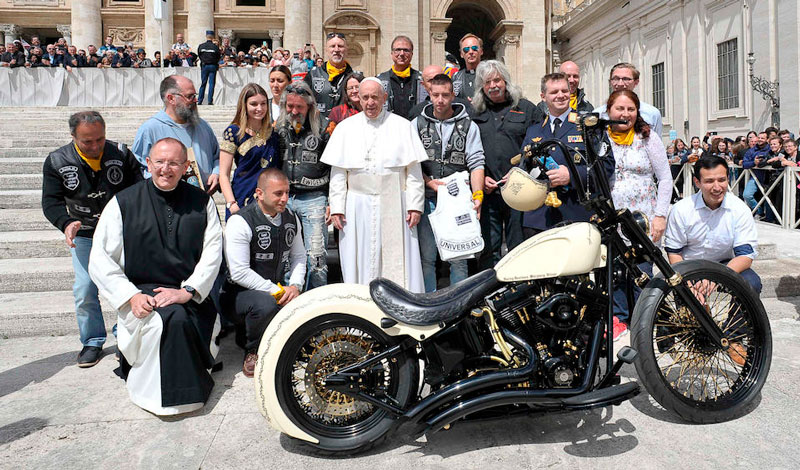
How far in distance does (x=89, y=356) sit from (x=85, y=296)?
461 millimetres

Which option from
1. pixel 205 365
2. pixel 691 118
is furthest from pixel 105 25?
pixel 205 365

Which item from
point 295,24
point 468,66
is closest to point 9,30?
point 295,24

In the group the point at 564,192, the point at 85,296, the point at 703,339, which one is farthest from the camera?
the point at 85,296

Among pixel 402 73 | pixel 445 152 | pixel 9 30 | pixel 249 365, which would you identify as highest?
pixel 9 30

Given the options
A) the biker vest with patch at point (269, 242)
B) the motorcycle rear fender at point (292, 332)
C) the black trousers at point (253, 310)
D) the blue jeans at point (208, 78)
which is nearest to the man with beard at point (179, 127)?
the biker vest with patch at point (269, 242)

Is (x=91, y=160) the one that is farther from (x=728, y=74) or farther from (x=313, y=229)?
(x=728, y=74)

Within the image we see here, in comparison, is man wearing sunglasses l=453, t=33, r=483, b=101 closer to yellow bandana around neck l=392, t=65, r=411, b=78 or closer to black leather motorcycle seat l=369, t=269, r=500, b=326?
yellow bandana around neck l=392, t=65, r=411, b=78

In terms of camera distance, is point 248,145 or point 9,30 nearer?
point 248,145

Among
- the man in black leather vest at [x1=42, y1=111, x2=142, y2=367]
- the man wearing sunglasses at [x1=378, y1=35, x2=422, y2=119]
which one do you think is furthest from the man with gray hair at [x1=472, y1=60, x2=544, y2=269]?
the man in black leather vest at [x1=42, y1=111, x2=142, y2=367]

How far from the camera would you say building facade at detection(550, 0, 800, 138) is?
1833cm

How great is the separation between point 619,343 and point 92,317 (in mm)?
3938

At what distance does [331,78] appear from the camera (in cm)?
587

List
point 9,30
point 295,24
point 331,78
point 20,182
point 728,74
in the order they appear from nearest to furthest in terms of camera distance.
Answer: point 331,78, point 20,182, point 728,74, point 295,24, point 9,30

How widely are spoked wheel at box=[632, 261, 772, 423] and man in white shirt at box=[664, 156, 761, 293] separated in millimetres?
958
